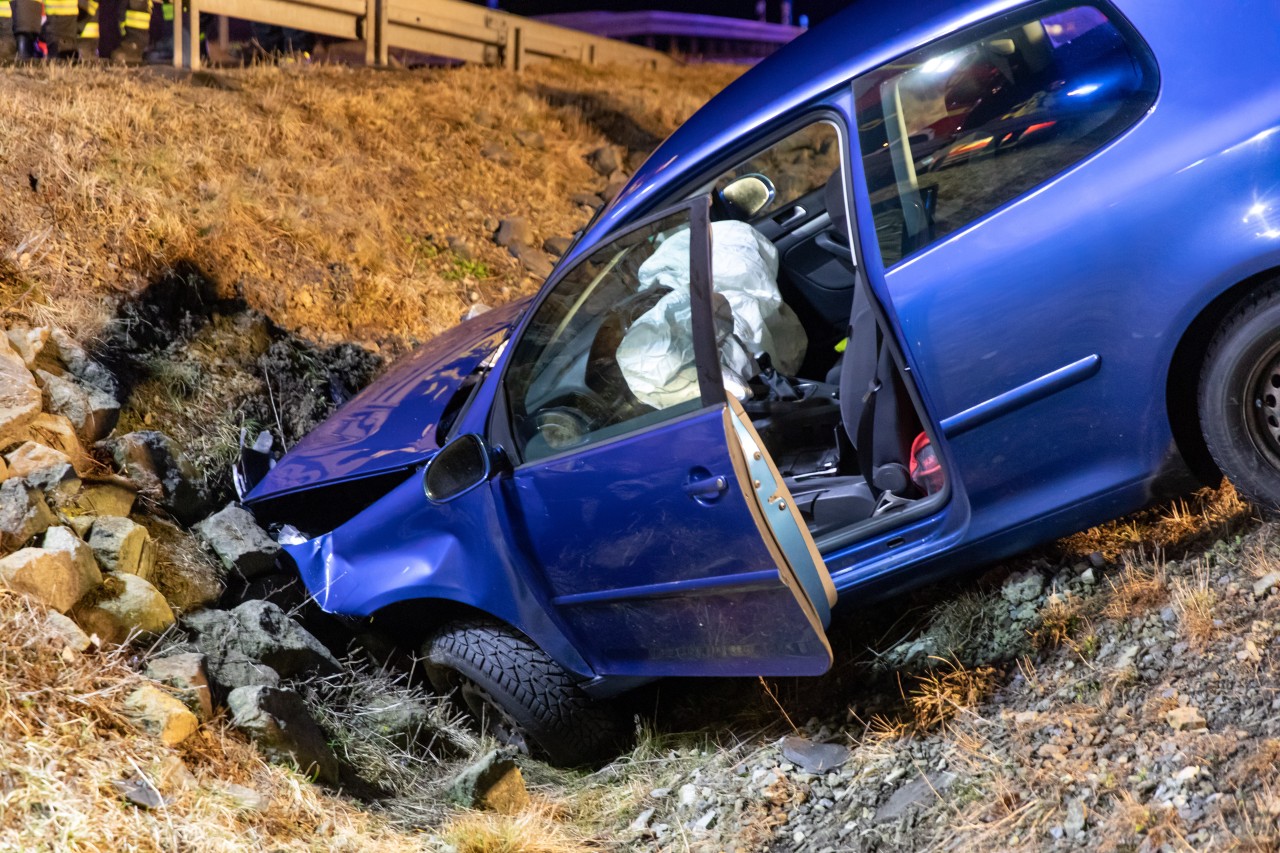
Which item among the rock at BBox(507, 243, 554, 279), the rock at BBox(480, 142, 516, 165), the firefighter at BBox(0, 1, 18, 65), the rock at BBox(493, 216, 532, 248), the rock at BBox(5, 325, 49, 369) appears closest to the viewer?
the rock at BBox(5, 325, 49, 369)

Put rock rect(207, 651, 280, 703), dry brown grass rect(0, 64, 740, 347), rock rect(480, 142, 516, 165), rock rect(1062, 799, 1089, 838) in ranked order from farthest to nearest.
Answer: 1. rock rect(480, 142, 516, 165)
2. dry brown grass rect(0, 64, 740, 347)
3. rock rect(207, 651, 280, 703)
4. rock rect(1062, 799, 1089, 838)

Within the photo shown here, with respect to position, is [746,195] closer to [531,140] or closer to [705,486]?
[705,486]

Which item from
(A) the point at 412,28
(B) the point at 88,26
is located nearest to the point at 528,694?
(A) the point at 412,28

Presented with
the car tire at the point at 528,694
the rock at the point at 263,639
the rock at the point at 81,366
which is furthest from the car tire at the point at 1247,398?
the rock at the point at 81,366

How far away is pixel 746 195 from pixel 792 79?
1.34m

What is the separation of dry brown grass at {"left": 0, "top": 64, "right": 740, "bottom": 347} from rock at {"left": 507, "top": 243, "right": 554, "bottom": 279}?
8cm

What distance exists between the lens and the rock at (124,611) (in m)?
3.67

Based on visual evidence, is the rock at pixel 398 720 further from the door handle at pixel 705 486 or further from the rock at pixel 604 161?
the rock at pixel 604 161

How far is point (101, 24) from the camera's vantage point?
35.9ft

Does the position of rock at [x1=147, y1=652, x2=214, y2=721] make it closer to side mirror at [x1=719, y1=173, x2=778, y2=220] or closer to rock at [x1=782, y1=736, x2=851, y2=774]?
rock at [x1=782, y1=736, x2=851, y2=774]

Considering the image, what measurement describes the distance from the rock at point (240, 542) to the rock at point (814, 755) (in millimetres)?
2259

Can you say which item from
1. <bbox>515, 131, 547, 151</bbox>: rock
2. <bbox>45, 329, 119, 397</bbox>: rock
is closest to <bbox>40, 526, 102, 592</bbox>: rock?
<bbox>45, 329, 119, 397</bbox>: rock

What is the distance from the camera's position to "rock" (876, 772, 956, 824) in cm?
303

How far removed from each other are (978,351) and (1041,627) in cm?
96
